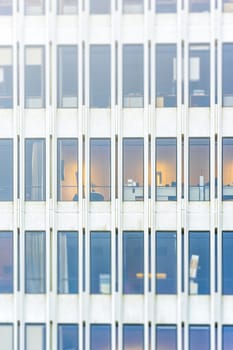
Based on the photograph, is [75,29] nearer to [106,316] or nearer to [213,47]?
[213,47]

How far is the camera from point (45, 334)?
1434 cm

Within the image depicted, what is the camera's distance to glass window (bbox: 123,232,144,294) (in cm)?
1423

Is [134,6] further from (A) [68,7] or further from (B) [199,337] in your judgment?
(B) [199,337]

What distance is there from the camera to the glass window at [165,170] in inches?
561

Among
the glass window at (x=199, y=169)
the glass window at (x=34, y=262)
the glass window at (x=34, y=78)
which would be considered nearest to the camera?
the glass window at (x=199, y=169)

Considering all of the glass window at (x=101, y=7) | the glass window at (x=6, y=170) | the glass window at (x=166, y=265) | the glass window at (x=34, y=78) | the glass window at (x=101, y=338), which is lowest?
the glass window at (x=101, y=338)

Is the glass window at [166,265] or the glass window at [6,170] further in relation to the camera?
the glass window at [6,170]

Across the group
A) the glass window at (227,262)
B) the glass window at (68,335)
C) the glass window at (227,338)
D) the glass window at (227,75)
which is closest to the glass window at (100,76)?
the glass window at (227,75)

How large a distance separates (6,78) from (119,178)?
16.1 ft

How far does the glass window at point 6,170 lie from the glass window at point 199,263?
19.6 ft

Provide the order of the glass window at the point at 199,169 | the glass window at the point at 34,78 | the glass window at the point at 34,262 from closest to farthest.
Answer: the glass window at the point at 199,169 < the glass window at the point at 34,262 < the glass window at the point at 34,78

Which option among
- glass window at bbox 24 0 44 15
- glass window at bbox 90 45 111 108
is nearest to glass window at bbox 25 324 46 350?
glass window at bbox 90 45 111 108

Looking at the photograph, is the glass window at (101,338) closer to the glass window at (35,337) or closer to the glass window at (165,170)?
the glass window at (35,337)

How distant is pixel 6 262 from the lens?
1447cm
